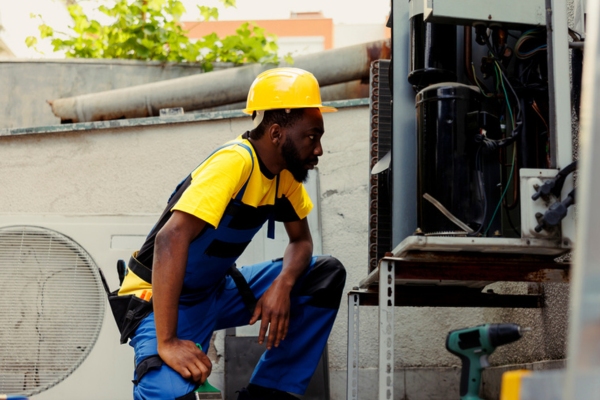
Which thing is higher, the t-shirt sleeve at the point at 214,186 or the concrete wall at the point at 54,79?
the concrete wall at the point at 54,79

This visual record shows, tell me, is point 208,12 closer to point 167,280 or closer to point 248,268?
point 248,268

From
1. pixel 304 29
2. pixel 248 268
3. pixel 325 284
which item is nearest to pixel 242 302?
pixel 248 268

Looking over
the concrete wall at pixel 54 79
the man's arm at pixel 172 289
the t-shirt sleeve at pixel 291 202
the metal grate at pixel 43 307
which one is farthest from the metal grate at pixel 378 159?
the concrete wall at pixel 54 79

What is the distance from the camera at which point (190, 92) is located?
179 inches

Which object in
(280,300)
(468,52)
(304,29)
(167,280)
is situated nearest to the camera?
(167,280)

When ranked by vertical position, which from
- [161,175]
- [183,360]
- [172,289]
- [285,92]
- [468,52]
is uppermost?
[468,52]

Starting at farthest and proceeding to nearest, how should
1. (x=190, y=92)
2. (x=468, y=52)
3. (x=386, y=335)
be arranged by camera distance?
(x=190, y=92) → (x=468, y=52) → (x=386, y=335)

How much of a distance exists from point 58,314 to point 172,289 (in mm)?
1005

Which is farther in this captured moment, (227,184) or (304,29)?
(304,29)

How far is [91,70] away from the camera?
495cm

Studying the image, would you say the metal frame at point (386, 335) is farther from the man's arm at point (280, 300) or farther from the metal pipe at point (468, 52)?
the metal pipe at point (468, 52)

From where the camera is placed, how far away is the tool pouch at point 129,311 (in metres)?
2.38

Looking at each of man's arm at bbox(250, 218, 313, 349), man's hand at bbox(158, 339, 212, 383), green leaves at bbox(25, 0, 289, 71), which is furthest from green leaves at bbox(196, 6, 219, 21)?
man's hand at bbox(158, 339, 212, 383)

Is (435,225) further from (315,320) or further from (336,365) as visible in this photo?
(336,365)
